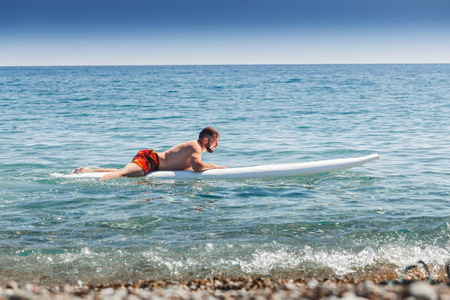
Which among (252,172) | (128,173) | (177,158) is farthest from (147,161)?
(252,172)

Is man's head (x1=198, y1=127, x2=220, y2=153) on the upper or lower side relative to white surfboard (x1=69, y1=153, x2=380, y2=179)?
upper

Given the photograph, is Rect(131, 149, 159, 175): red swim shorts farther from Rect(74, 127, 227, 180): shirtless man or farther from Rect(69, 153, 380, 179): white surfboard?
Rect(69, 153, 380, 179): white surfboard

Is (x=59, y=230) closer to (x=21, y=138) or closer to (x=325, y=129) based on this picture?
Answer: (x=21, y=138)

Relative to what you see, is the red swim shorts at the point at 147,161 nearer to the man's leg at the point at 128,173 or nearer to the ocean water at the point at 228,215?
the man's leg at the point at 128,173

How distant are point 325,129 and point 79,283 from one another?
526 inches

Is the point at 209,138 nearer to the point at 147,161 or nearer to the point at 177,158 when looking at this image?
the point at 177,158

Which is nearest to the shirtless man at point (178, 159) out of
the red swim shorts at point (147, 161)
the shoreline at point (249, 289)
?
the red swim shorts at point (147, 161)

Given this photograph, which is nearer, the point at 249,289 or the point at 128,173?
the point at 249,289

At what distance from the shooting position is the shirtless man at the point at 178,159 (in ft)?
28.4

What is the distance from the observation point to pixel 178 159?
909 cm

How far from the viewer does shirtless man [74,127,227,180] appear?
8.66m

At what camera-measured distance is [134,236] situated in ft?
18.9

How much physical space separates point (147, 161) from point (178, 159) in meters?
0.62

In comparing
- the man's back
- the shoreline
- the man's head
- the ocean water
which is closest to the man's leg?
the ocean water
